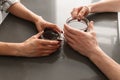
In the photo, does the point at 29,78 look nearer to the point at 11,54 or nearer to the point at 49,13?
the point at 11,54

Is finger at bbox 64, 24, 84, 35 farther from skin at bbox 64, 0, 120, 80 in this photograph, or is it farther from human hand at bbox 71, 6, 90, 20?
human hand at bbox 71, 6, 90, 20

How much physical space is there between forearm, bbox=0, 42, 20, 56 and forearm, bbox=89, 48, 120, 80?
0.32 m

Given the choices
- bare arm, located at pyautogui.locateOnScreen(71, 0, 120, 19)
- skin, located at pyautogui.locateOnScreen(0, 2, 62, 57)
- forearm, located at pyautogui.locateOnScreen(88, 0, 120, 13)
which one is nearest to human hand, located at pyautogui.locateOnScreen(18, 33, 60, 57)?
skin, located at pyautogui.locateOnScreen(0, 2, 62, 57)

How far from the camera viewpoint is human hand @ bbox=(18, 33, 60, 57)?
35.4 inches

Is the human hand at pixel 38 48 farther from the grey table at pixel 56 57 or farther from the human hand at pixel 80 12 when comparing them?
the human hand at pixel 80 12

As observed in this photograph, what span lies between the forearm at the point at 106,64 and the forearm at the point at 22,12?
15.4 inches

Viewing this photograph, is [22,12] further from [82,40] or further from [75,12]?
[82,40]

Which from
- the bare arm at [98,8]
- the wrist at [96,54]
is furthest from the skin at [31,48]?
the bare arm at [98,8]

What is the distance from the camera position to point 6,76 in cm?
82

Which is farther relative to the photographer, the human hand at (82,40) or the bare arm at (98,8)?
the bare arm at (98,8)

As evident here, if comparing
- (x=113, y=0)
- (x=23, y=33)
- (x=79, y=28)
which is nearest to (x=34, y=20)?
(x=23, y=33)

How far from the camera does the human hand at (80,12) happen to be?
3.54 feet

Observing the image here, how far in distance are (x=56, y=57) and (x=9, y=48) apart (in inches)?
8.2

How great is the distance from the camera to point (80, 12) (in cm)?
112
